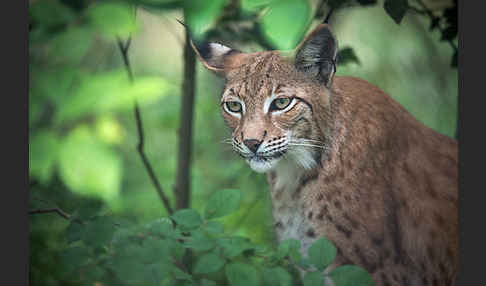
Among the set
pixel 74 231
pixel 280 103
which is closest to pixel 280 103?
pixel 280 103

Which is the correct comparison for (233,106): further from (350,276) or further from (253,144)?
(350,276)

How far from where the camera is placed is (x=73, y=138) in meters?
1.94

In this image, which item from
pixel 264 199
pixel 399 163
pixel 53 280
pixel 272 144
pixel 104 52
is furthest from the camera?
pixel 264 199

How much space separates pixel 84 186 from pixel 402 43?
2.17 m

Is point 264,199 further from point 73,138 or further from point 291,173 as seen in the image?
point 73,138

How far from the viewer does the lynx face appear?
2.50m

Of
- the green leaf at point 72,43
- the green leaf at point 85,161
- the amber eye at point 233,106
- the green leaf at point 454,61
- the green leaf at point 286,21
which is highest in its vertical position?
the green leaf at point 286,21

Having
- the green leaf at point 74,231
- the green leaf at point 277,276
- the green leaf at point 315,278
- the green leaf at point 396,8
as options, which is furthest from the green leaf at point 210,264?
the green leaf at point 396,8

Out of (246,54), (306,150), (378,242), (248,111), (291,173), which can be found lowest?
(378,242)

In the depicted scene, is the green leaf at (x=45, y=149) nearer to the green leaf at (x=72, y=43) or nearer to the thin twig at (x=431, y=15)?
the green leaf at (x=72, y=43)

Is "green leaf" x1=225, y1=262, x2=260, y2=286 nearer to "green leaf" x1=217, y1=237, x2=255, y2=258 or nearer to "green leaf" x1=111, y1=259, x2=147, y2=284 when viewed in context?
"green leaf" x1=217, y1=237, x2=255, y2=258

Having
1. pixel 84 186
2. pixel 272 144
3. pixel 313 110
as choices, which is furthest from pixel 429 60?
pixel 84 186

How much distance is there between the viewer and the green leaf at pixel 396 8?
2.70 metres

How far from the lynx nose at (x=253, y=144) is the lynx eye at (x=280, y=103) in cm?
20
